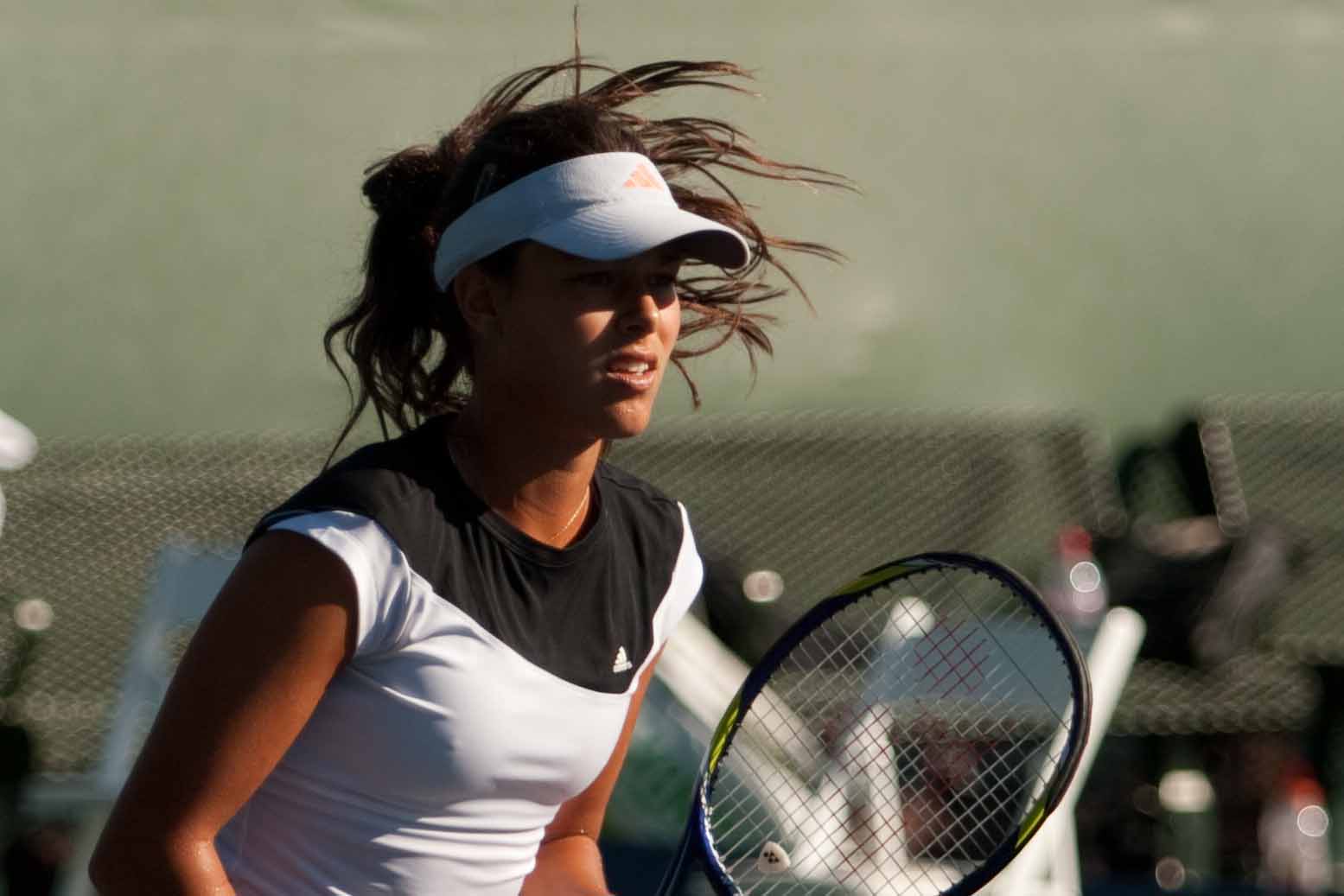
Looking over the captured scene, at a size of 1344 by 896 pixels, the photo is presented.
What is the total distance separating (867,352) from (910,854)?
131 inches

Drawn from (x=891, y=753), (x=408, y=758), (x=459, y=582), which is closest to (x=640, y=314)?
(x=459, y=582)

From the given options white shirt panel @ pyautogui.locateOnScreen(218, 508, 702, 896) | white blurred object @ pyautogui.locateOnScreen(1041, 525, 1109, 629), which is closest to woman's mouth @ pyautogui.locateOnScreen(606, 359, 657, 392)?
white shirt panel @ pyautogui.locateOnScreen(218, 508, 702, 896)

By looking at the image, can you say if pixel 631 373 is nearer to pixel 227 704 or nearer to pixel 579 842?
pixel 227 704

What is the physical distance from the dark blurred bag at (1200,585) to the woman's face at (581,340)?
358 centimetres

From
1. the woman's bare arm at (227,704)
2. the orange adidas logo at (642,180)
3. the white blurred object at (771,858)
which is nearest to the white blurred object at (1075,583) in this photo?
the white blurred object at (771,858)

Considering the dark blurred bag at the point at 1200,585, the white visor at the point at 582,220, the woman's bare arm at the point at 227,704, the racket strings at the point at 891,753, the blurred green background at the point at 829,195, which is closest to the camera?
the woman's bare arm at the point at 227,704

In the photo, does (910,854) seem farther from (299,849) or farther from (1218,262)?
(1218,262)

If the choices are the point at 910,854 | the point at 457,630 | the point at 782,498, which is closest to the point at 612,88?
the point at 457,630

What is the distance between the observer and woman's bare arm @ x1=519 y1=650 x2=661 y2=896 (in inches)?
77.8

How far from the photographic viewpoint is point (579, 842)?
2.05 m

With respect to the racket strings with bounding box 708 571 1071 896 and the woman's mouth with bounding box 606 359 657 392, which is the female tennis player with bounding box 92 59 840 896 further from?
the racket strings with bounding box 708 571 1071 896

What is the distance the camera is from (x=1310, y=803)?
5.14 metres

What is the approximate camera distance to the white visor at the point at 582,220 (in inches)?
68.2

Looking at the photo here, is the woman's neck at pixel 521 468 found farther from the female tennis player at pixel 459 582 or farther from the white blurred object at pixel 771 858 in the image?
the white blurred object at pixel 771 858
